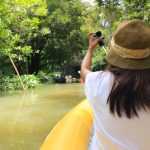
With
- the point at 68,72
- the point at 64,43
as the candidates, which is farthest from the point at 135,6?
the point at 68,72

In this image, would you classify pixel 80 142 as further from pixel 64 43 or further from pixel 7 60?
pixel 64 43

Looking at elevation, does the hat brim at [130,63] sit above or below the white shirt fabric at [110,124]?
above

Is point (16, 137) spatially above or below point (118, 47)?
below

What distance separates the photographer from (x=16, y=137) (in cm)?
677

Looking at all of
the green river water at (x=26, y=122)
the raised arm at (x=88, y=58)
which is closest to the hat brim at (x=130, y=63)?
the raised arm at (x=88, y=58)

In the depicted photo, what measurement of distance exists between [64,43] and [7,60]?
514 cm

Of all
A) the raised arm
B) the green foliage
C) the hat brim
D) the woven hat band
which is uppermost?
the woven hat band

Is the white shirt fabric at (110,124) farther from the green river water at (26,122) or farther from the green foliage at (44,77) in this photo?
the green foliage at (44,77)

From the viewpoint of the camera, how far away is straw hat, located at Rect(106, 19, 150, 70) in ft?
5.70

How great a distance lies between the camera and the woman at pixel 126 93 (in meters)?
1.72

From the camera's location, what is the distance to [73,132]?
3070mm

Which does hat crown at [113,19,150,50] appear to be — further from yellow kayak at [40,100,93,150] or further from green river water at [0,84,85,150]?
green river water at [0,84,85,150]

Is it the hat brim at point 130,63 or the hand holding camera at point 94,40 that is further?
the hand holding camera at point 94,40

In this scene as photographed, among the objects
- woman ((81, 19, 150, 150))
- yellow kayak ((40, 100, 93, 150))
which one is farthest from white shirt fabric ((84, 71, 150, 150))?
yellow kayak ((40, 100, 93, 150))
